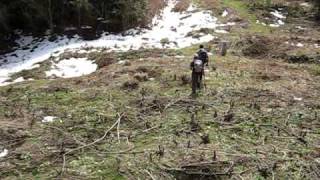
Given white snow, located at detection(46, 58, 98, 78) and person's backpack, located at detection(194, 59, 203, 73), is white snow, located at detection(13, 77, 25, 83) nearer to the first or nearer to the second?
white snow, located at detection(46, 58, 98, 78)

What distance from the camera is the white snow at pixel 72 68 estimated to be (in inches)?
889

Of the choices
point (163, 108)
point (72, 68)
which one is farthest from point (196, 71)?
point (72, 68)

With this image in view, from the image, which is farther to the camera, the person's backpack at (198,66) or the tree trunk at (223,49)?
the tree trunk at (223,49)

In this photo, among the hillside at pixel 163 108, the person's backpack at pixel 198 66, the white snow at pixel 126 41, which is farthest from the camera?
the white snow at pixel 126 41

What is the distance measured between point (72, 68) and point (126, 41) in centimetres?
497

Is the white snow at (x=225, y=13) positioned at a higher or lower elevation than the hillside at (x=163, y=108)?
higher

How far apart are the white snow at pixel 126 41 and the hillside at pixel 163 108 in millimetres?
112

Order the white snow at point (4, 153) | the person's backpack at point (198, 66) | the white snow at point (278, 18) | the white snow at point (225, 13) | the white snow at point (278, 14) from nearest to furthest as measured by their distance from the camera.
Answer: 1. the white snow at point (4, 153)
2. the person's backpack at point (198, 66)
3. the white snow at point (278, 18)
4. the white snow at point (278, 14)
5. the white snow at point (225, 13)

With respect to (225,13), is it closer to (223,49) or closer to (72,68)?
(223,49)

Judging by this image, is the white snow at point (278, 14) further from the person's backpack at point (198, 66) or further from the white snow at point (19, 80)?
the white snow at point (19, 80)

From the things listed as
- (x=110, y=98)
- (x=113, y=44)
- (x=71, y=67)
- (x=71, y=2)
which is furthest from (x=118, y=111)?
(x=71, y=2)

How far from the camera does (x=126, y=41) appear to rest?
27.5 m

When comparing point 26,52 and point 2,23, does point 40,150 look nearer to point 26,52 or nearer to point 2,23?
point 26,52

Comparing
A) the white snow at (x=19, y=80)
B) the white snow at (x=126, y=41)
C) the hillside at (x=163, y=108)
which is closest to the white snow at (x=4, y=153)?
the hillside at (x=163, y=108)
